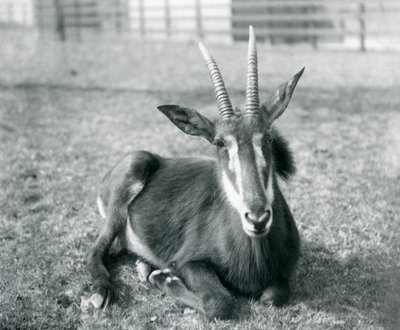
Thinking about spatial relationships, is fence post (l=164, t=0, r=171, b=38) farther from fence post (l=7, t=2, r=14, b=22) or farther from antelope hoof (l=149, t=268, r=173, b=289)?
antelope hoof (l=149, t=268, r=173, b=289)

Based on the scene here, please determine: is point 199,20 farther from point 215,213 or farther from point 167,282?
point 167,282

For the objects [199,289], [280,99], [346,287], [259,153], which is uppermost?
[280,99]

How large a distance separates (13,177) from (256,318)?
5025 mm

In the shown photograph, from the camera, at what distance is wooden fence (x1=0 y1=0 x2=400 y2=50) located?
18.2 meters

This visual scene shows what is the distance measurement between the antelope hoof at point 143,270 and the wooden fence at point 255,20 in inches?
439

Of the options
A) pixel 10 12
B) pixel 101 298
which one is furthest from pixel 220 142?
pixel 10 12

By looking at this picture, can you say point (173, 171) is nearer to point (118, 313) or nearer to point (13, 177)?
point (118, 313)

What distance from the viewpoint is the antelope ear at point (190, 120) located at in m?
5.15

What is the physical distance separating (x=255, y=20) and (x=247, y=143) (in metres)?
16.1

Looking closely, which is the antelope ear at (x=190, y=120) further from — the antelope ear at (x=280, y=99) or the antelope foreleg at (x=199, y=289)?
the antelope foreleg at (x=199, y=289)

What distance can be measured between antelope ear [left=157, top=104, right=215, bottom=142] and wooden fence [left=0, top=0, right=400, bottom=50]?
1093cm

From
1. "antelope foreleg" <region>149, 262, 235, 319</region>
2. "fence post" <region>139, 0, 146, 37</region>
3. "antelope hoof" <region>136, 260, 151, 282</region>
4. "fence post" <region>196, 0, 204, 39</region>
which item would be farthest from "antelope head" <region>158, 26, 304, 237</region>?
"fence post" <region>139, 0, 146, 37</region>

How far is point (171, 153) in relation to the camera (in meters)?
9.50

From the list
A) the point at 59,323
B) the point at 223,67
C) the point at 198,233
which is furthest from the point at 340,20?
the point at 59,323
